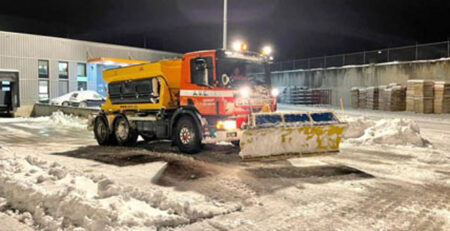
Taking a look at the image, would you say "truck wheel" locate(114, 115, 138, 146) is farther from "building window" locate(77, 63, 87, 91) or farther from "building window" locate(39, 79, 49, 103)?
"building window" locate(77, 63, 87, 91)

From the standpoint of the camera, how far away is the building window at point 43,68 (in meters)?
36.4

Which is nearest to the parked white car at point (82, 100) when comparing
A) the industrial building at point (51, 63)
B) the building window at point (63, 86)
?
the industrial building at point (51, 63)

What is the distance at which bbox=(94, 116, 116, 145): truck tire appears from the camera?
13.0 m

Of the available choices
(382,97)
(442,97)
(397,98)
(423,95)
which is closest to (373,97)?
(382,97)

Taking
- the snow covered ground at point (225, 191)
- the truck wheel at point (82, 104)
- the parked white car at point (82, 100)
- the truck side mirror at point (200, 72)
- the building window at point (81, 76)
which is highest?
the building window at point (81, 76)

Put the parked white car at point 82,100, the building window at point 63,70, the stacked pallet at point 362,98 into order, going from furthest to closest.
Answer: the building window at point 63,70 < the parked white car at point 82,100 < the stacked pallet at point 362,98

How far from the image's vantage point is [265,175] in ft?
25.7

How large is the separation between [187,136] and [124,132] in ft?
11.0

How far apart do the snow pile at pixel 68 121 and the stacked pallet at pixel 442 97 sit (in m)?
20.9

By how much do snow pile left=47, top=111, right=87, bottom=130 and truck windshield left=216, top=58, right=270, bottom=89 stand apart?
38.1ft

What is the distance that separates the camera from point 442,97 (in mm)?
23031

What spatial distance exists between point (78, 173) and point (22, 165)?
1190mm

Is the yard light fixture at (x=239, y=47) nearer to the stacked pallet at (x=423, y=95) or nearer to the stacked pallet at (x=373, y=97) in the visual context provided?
the stacked pallet at (x=423, y=95)

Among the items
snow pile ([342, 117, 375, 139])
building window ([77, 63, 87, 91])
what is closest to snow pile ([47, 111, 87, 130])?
snow pile ([342, 117, 375, 139])
